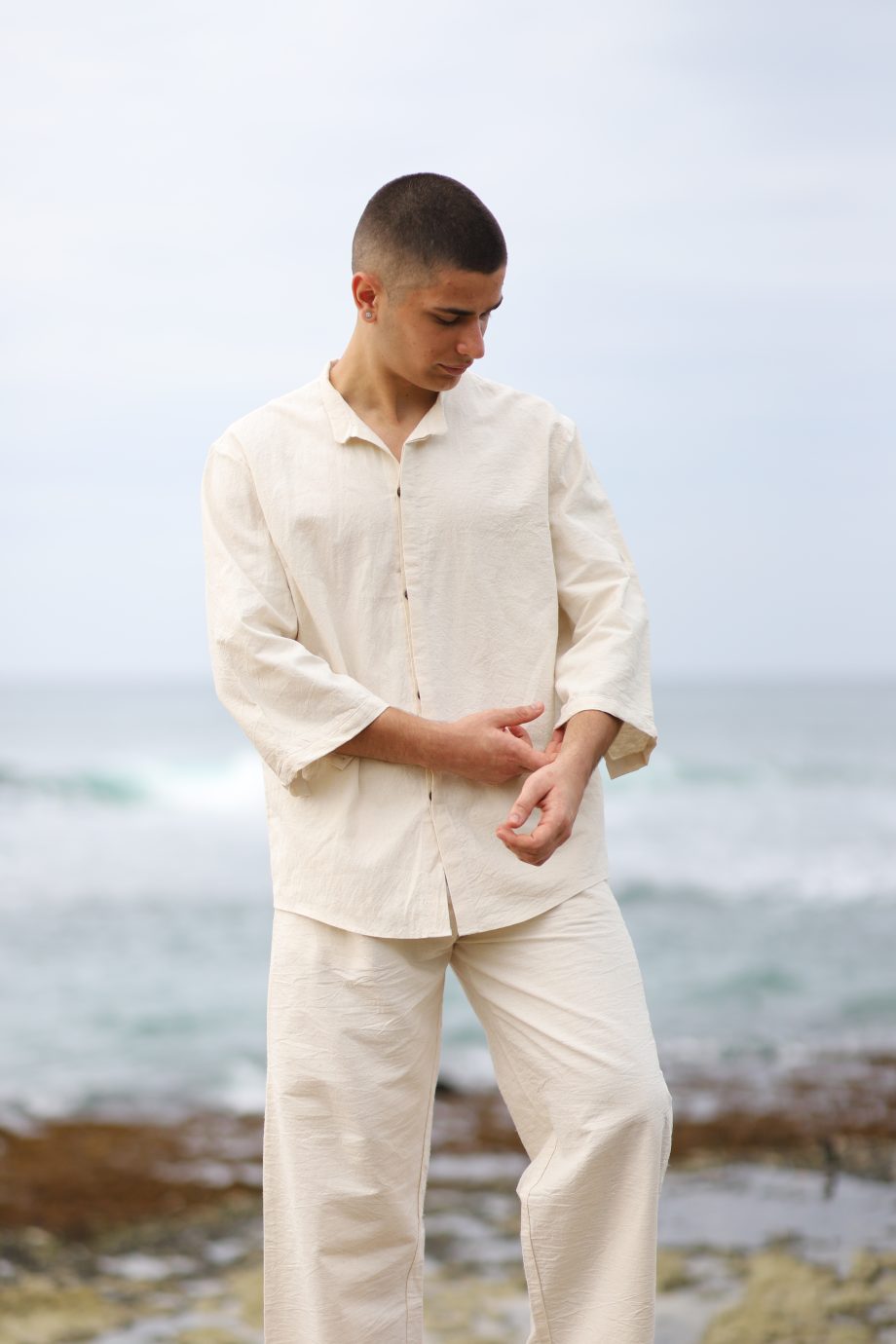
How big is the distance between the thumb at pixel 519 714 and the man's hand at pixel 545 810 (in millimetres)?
83

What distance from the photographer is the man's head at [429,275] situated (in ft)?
7.27

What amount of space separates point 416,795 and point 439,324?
2.24 ft

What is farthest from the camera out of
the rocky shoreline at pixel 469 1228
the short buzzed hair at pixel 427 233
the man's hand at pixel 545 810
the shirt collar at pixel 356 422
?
the rocky shoreline at pixel 469 1228

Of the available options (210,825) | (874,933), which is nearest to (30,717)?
(210,825)

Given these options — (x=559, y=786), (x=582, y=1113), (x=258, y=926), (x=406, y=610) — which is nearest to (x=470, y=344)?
(x=406, y=610)

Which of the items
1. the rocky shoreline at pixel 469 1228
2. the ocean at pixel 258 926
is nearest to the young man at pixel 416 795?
the rocky shoreline at pixel 469 1228

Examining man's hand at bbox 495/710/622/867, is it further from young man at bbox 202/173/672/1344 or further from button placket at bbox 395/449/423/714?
button placket at bbox 395/449/423/714

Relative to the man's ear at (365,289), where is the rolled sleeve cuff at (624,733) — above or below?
below

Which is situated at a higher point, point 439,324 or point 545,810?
point 439,324

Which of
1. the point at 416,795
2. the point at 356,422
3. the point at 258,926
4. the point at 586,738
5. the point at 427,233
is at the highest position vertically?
the point at 427,233

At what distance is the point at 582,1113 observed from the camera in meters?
2.15

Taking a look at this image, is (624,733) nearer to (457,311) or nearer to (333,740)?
(333,740)

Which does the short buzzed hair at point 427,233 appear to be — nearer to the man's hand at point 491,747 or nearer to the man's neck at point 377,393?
the man's neck at point 377,393

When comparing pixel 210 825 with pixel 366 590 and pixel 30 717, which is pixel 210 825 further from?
pixel 30 717
